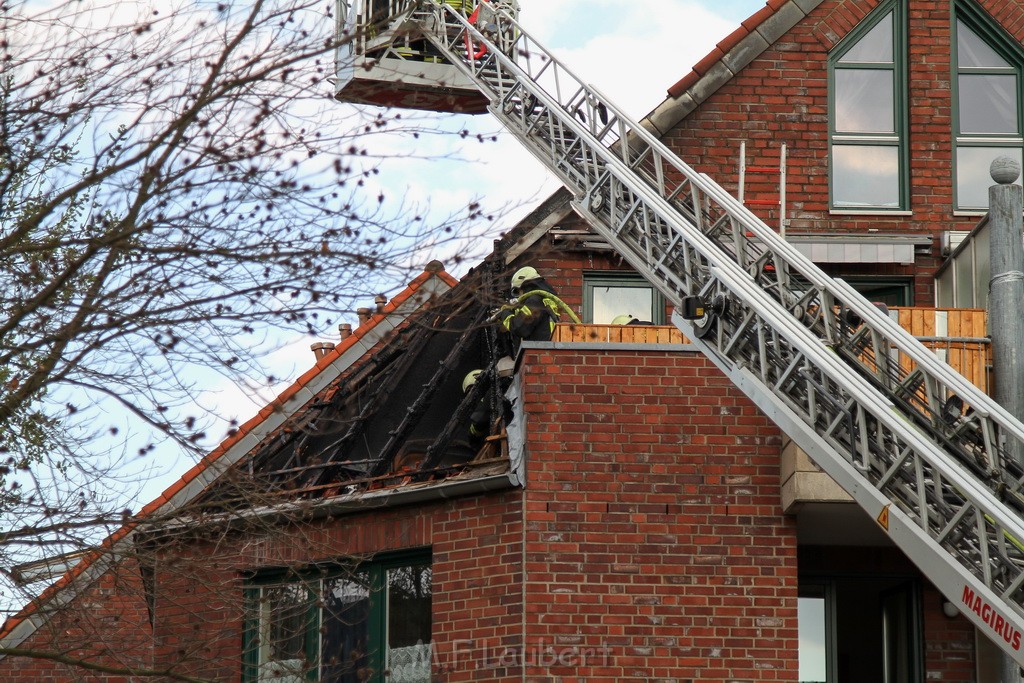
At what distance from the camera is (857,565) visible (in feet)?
43.0

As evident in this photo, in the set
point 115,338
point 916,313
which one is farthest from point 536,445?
point 115,338

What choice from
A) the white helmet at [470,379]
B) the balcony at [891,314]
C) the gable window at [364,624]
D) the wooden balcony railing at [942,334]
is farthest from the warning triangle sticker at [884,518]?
the white helmet at [470,379]

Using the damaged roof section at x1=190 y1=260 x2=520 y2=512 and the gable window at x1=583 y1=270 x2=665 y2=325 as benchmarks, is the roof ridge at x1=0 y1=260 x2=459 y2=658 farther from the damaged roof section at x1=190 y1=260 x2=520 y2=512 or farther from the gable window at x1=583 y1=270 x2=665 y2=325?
the gable window at x1=583 y1=270 x2=665 y2=325

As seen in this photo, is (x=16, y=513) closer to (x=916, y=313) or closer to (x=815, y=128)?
(x=916, y=313)

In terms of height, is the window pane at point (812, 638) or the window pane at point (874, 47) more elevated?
the window pane at point (874, 47)

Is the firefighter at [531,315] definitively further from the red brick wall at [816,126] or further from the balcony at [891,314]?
the red brick wall at [816,126]

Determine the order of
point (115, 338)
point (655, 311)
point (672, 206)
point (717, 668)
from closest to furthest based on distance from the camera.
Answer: point (115, 338), point (717, 668), point (672, 206), point (655, 311)

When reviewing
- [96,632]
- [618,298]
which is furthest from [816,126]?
[96,632]

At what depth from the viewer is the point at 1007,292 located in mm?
11578

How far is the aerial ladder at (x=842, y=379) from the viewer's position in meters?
8.88

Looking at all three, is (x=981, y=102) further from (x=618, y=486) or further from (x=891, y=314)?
(x=618, y=486)

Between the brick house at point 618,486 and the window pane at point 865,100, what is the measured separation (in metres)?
0.03

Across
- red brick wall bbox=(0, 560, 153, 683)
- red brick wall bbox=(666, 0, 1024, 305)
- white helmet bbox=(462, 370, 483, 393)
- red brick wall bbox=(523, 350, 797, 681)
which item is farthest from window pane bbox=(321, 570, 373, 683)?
red brick wall bbox=(666, 0, 1024, 305)

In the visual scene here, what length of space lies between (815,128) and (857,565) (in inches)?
182
